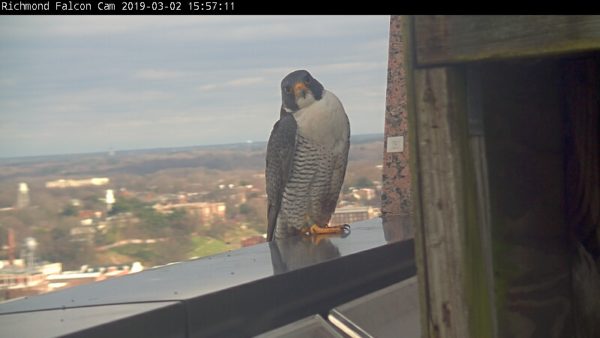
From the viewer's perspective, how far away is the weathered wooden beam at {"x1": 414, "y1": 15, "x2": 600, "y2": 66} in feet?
2.63

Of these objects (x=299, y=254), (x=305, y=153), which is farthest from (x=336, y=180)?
(x=299, y=254)

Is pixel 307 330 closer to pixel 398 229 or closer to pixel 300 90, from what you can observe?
pixel 398 229

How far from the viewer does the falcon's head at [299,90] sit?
13.0 feet

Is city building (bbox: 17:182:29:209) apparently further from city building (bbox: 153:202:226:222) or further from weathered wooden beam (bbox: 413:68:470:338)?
weathered wooden beam (bbox: 413:68:470:338)

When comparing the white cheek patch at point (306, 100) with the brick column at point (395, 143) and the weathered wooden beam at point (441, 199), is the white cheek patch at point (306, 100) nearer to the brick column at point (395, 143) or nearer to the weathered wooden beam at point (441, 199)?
the brick column at point (395, 143)

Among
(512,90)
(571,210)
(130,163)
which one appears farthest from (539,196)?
(130,163)

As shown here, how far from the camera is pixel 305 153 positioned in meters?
3.97

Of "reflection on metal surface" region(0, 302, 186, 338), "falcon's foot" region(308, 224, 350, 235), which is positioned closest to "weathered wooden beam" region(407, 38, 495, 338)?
"reflection on metal surface" region(0, 302, 186, 338)

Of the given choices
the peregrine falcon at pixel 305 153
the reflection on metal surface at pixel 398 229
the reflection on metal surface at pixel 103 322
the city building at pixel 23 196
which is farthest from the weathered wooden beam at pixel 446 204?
the peregrine falcon at pixel 305 153

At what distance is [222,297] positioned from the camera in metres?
1.57

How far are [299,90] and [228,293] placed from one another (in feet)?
8.08
